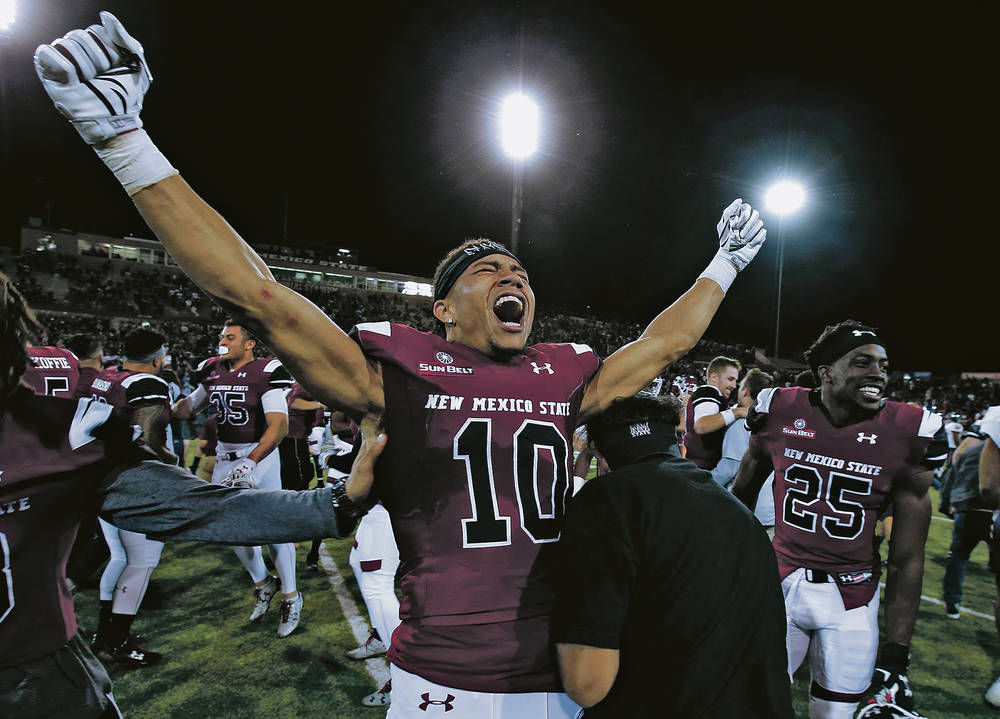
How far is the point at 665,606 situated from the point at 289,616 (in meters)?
4.29

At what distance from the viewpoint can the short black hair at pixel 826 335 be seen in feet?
11.2

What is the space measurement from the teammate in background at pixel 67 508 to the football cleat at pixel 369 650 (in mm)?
2981

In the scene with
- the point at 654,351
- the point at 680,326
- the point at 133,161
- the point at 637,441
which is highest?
the point at 133,161

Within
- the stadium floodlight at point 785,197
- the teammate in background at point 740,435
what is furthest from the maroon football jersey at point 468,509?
the stadium floodlight at point 785,197

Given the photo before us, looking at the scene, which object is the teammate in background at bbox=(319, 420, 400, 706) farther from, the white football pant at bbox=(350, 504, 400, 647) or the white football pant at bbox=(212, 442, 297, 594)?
the white football pant at bbox=(212, 442, 297, 594)

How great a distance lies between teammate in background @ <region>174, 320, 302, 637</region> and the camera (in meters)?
5.04

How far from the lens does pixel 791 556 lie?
317 cm

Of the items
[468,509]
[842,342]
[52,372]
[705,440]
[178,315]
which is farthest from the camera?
[178,315]

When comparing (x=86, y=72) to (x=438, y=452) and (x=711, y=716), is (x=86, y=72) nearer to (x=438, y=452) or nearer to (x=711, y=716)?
(x=438, y=452)

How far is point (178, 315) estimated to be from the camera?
36.8 meters

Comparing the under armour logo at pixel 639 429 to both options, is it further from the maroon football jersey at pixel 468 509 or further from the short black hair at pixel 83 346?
the short black hair at pixel 83 346

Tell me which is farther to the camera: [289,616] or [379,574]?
[289,616]

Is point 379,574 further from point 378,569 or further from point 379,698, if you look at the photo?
point 379,698

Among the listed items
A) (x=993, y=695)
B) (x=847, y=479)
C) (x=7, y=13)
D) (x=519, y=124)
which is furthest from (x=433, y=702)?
(x=7, y=13)
